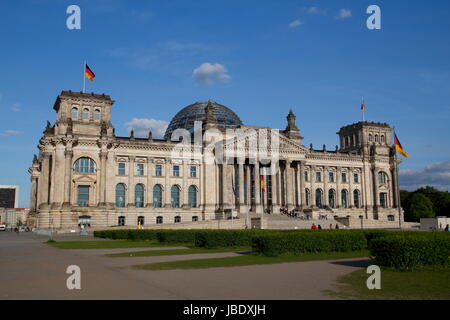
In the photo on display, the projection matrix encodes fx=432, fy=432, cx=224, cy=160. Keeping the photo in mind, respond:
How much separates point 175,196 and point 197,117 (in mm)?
23020

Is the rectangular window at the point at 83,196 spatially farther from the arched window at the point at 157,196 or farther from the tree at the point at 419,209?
the tree at the point at 419,209

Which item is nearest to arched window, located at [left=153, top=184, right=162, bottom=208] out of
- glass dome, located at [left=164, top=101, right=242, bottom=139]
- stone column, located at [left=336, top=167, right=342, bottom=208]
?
glass dome, located at [left=164, top=101, right=242, bottom=139]

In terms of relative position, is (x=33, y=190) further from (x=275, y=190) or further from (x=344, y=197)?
(x=344, y=197)

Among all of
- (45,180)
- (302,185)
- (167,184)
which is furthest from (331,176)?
(45,180)

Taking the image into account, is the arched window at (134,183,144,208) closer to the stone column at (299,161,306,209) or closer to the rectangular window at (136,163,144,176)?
the rectangular window at (136,163,144,176)

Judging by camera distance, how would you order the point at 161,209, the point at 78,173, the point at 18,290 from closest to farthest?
the point at 18,290 < the point at 78,173 < the point at 161,209

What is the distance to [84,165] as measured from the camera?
76.0 m

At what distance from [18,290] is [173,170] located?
68412mm

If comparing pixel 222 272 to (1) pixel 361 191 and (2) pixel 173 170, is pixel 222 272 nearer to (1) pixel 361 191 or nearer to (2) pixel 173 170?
(2) pixel 173 170

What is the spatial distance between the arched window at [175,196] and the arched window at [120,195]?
9225mm

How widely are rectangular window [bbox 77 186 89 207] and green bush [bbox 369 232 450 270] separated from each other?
206ft

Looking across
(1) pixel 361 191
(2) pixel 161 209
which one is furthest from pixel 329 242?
(1) pixel 361 191

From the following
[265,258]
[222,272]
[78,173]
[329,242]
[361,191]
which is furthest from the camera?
[361,191]

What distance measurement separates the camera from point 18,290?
610 inches
